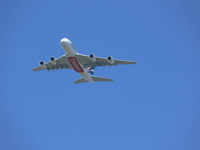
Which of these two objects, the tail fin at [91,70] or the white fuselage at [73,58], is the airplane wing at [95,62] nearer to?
the white fuselage at [73,58]

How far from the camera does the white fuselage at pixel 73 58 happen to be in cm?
4694

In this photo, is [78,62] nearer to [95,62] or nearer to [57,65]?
[95,62]

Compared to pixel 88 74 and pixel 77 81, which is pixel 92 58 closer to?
pixel 88 74

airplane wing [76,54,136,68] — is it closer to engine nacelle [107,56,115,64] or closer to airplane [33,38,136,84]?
airplane [33,38,136,84]

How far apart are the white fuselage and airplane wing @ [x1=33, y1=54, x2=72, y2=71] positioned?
263cm

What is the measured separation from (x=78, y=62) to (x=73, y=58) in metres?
0.95

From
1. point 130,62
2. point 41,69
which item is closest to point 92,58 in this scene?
point 130,62

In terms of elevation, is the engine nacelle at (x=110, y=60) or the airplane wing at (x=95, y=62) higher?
the airplane wing at (x=95, y=62)

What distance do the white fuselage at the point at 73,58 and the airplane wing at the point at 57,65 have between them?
8.62 feet

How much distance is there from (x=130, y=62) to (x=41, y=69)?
46.6ft

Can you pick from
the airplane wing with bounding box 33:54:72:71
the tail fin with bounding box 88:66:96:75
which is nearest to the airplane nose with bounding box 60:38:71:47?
the airplane wing with bounding box 33:54:72:71

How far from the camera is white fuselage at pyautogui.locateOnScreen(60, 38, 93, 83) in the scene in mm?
46938

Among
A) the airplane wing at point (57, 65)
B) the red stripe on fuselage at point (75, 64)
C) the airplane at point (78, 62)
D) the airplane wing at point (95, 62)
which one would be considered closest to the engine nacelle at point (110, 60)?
the airplane at point (78, 62)

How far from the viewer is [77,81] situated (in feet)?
179
